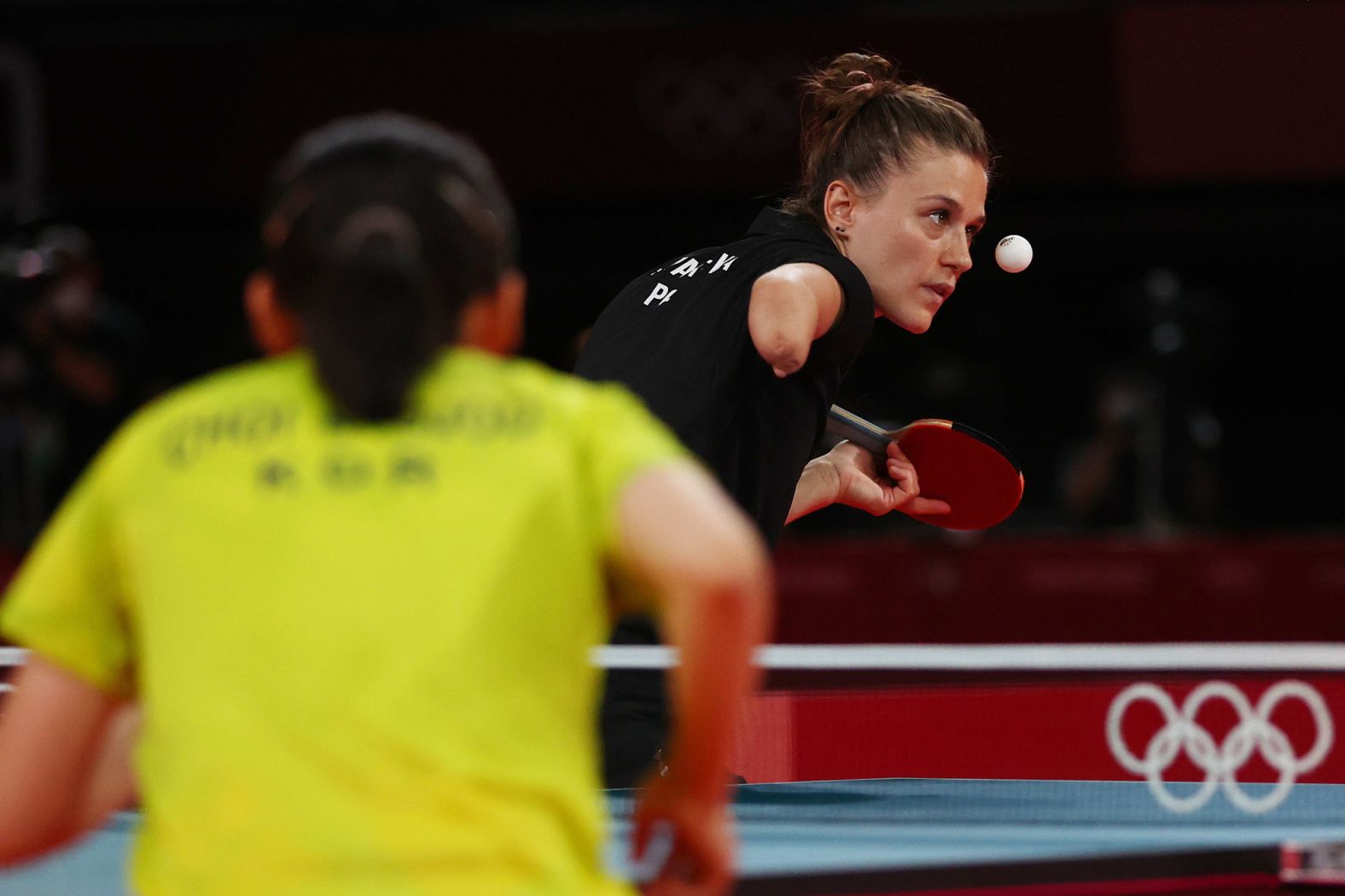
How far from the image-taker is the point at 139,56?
10.2 metres

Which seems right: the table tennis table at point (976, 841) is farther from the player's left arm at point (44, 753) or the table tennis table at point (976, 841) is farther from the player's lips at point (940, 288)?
the player's left arm at point (44, 753)

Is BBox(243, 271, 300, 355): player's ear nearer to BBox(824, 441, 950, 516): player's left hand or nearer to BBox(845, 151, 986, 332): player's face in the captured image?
BBox(845, 151, 986, 332): player's face

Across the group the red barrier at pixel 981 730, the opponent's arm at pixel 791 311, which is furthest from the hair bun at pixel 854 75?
the red barrier at pixel 981 730

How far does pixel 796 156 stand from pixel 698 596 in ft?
30.0

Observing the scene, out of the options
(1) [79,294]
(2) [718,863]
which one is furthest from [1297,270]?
(2) [718,863]

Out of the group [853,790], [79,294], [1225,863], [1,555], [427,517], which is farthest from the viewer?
[79,294]

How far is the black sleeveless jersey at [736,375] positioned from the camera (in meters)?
2.71

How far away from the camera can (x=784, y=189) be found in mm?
8422

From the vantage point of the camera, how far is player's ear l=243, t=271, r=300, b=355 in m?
1.44

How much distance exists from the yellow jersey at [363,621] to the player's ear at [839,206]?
1.72 m

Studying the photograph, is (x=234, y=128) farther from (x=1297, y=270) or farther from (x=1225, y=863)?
(x=1225, y=863)

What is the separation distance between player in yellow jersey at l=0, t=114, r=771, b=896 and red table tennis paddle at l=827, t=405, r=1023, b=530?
2.10 meters

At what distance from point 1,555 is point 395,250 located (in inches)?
232

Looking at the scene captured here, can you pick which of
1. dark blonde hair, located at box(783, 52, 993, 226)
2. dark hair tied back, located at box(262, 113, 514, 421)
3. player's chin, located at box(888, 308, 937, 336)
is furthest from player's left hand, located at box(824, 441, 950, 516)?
dark hair tied back, located at box(262, 113, 514, 421)
